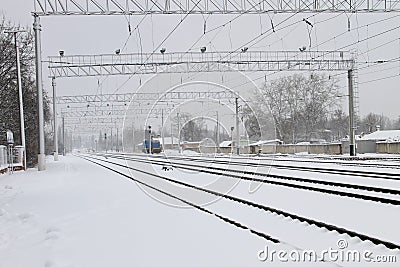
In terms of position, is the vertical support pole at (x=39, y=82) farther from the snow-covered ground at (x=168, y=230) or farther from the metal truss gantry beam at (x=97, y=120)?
the metal truss gantry beam at (x=97, y=120)

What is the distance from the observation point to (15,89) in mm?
37156

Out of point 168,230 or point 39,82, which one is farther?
point 39,82

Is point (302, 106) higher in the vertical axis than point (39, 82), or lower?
higher

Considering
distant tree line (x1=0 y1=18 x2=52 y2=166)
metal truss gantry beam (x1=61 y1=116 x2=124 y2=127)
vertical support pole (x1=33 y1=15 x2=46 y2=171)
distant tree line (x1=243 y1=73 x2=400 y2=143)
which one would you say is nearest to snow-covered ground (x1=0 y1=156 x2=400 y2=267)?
vertical support pole (x1=33 y1=15 x2=46 y2=171)

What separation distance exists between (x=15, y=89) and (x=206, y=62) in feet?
46.6

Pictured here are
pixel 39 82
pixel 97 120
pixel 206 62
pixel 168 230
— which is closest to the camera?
pixel 168 230

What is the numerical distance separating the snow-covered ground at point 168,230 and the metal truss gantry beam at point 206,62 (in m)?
23.3

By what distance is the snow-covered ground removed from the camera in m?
7.77

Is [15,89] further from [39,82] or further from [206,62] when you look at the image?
[206,62]

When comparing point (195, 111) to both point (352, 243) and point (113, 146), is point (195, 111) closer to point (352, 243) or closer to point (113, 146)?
point (352, 243)

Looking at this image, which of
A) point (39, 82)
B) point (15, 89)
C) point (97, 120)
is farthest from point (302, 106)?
point (39, 82)

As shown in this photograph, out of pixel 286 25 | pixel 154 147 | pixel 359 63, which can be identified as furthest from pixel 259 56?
pixel 154 147

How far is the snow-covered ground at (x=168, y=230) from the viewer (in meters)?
7.77

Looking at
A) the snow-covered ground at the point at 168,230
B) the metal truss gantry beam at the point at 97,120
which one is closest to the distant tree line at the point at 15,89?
the snow-covered ground at the point at 168,230
